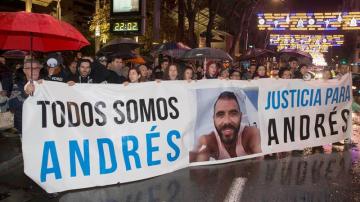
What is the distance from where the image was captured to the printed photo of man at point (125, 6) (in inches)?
560

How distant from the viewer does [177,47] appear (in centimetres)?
1500

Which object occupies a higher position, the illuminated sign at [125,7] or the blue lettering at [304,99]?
the illuminated sign at [125,7]

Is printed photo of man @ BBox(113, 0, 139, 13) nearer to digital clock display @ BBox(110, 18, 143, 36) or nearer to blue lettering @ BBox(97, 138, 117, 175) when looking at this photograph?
digital clock display @ BBox(110, 18, 143, 36)

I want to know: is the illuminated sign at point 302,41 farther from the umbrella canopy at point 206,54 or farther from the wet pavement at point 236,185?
the wet pavement at point 236,185

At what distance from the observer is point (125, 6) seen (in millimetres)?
14430

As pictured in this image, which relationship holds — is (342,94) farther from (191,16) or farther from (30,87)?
(191,16)

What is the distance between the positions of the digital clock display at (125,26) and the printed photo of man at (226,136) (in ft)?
23.2

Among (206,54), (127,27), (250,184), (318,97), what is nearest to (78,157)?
(250,184)

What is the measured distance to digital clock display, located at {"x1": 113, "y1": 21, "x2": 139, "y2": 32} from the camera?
1402 centimetres

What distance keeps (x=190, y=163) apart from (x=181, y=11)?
52.3 feet

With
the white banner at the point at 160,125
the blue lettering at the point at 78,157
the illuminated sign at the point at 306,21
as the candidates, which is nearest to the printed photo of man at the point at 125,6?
the white banner at the point at 160,125

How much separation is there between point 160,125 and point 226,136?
4.47ft

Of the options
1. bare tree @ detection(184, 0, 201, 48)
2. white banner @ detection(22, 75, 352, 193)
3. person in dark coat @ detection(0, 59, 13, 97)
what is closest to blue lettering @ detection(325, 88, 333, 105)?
white banner @ detection(22, 75, 352, 193)

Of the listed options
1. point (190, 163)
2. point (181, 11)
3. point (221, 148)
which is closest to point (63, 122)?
point (190, 163)
